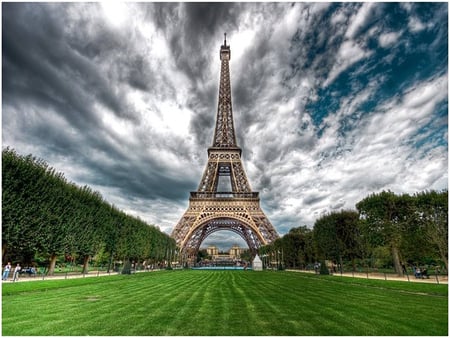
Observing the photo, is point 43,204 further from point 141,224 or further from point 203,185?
point 203,185

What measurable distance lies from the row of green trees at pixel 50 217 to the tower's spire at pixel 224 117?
33072 millimetres

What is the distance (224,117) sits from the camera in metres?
68.2

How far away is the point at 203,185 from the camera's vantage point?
2404 inches

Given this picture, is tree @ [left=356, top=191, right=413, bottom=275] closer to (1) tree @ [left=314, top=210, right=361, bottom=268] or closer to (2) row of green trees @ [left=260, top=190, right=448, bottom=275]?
(2) row of green trees @ [left=260, top=190, right=448, bottom=275]

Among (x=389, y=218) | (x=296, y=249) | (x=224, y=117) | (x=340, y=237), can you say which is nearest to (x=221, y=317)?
(x=389, y=218)

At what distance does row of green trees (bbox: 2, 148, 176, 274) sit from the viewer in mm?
20703

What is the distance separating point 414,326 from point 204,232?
219ft

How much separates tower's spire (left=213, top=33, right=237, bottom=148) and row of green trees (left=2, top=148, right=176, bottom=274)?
109 ft

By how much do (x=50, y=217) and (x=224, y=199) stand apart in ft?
128

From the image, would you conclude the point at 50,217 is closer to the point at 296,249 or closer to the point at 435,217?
the point at 435,217

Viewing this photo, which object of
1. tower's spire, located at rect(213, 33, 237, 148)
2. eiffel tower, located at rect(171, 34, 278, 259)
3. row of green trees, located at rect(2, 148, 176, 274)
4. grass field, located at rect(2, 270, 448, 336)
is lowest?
grass field, located at rect(2, 270, 448, 336)

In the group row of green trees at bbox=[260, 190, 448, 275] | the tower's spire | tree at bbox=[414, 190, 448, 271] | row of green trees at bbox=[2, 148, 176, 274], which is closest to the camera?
row of green trees at bbox=[2, 148, 176, 274]

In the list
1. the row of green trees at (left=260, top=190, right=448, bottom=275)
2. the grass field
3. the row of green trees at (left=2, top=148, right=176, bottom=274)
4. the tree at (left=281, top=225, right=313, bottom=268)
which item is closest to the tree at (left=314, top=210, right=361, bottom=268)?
the row of green trees at (left=260, top=190, right=448, bottom=275)

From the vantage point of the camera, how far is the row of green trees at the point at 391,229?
27828 millimetres
